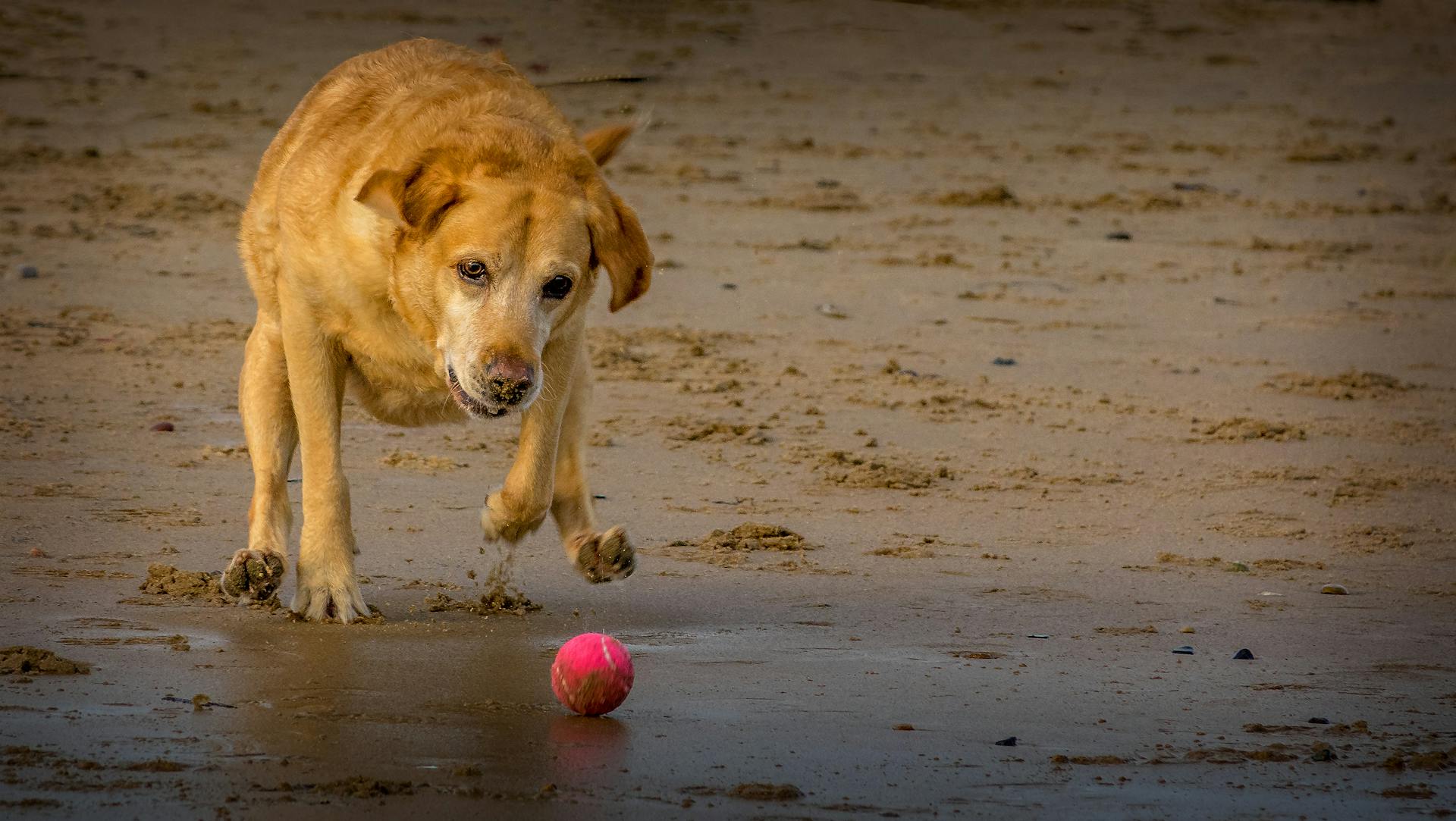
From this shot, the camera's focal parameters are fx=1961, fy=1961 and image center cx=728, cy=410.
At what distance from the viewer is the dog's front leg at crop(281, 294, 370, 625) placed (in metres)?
5.35

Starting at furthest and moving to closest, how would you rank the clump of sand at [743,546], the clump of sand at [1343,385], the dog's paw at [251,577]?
the clump of sand at [1343,385]
the clump of sand at [743,546]
the dog's paw at [251,577]

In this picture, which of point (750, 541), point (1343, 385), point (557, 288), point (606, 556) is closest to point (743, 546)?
point (750, 541)

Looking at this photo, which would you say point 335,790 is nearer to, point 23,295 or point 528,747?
point 528,747

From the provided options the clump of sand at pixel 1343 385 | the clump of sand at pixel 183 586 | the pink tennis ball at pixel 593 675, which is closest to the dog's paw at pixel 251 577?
the clump of sand at pixel 183 586

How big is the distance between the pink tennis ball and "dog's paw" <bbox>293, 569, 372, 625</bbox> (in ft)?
3.32

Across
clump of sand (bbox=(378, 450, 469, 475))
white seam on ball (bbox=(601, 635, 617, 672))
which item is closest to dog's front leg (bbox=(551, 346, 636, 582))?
white seam on ball (bbox=(601, 635, 617, 672))

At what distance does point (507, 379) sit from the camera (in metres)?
4.82

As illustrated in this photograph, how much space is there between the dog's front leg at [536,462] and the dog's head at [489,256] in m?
0.39

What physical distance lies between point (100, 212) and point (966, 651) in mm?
7956

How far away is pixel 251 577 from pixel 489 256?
114 centimetres

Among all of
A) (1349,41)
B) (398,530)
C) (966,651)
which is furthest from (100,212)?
(1349,41)

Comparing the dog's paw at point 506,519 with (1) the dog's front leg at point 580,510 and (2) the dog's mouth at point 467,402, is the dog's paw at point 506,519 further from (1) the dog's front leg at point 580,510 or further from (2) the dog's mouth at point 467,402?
(2) the dog's mouth at point 467,402

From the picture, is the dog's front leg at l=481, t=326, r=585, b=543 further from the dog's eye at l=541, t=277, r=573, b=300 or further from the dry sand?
the dog's eye at l=541, t=277, r=573, b=300

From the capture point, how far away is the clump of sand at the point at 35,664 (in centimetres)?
458
